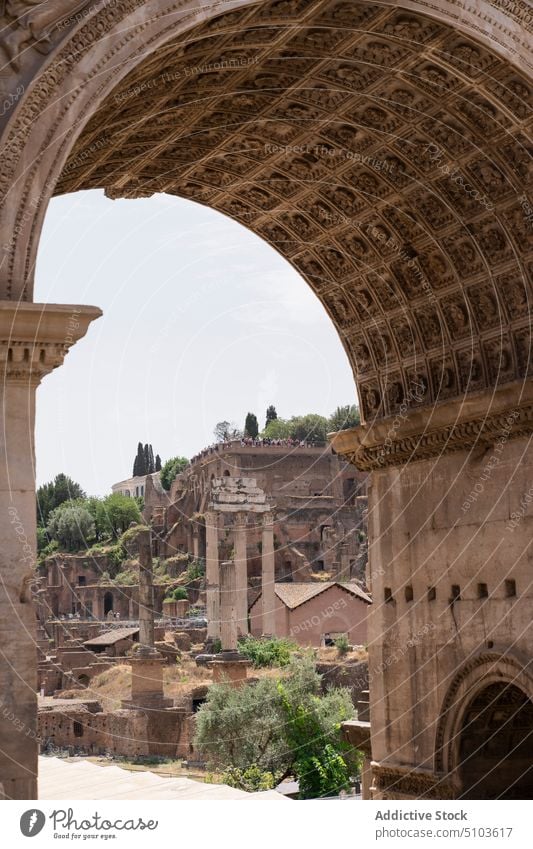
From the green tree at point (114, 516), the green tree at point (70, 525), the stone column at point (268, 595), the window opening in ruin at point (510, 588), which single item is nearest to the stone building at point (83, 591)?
the green tree at point (70, 525)

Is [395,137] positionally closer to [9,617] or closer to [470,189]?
[470,189]

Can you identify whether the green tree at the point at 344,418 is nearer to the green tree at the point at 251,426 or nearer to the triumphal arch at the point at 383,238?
the green tree at the point at 251,426

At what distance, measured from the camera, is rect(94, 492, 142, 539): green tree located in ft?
403

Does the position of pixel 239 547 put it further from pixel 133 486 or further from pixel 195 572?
pixel 133 486

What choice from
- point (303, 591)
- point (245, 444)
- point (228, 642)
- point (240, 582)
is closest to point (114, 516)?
point (245, 444)

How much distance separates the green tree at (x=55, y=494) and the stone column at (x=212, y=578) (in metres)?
40.0

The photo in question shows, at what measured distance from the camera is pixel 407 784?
592 inches

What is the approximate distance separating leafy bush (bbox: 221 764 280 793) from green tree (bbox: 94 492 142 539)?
78796mm

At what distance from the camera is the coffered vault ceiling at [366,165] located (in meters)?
11.5

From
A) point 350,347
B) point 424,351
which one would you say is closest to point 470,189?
point 424,351

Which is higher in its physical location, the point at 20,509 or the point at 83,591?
the point at 20,509

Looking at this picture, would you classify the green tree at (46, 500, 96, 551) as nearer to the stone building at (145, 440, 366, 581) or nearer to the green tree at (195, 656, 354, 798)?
the stone building at (145, 440, 366, 581)

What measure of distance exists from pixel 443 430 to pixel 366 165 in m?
3.23

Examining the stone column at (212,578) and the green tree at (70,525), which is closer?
the stone column at (212,578)
